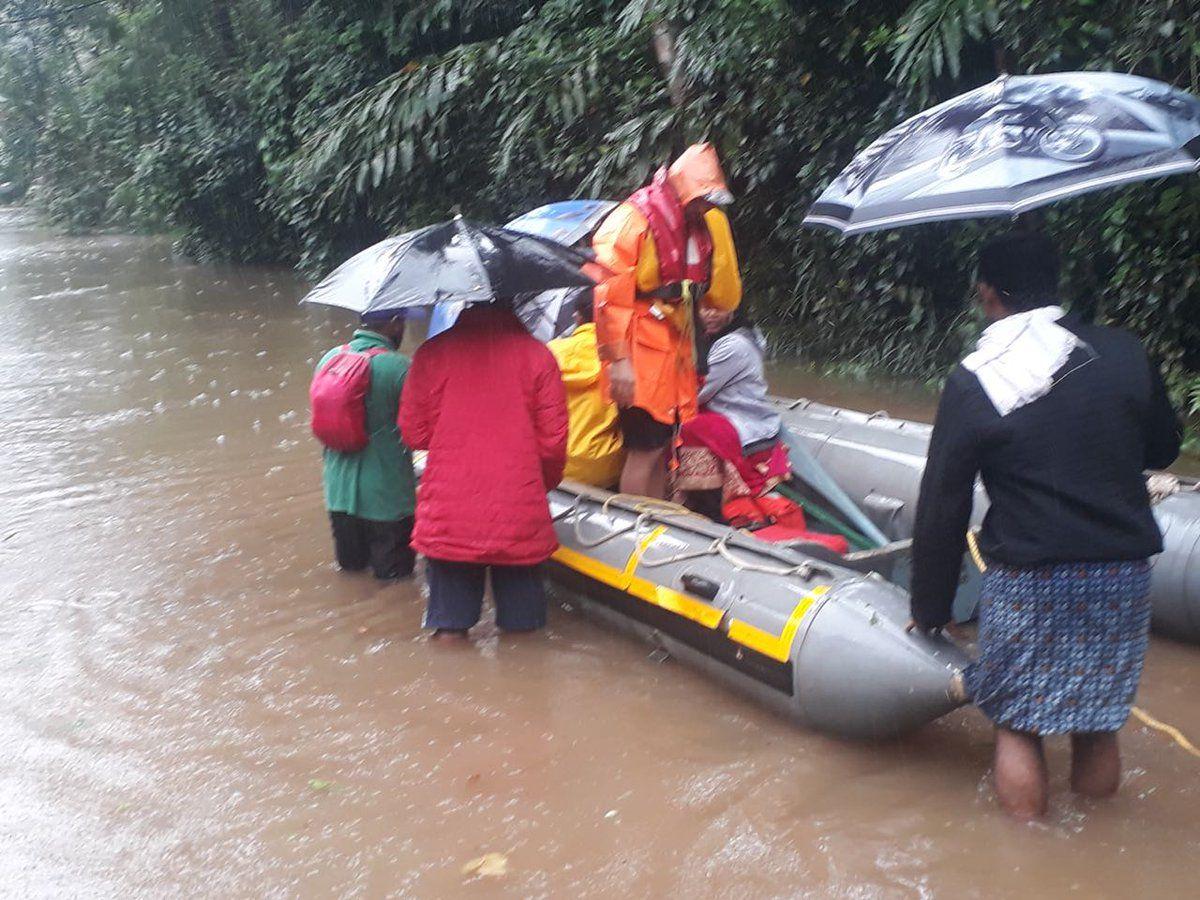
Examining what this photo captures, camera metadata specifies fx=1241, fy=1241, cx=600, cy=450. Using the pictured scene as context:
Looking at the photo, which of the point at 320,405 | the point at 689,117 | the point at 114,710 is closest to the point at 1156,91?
the point at 320,405

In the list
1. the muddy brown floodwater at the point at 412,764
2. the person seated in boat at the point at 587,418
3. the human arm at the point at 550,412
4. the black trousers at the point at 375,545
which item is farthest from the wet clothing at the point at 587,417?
the black trousers at the point at 375,545

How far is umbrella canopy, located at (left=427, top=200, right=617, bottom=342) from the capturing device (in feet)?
19.2

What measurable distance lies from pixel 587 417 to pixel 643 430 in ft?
0.96

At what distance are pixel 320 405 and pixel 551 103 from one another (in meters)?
5.79

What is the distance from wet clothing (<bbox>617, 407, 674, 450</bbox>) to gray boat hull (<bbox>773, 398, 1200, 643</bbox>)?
0.98 metres

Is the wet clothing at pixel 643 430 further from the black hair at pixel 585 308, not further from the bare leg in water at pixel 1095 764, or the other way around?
the bare leg in water at pixel 1095 764

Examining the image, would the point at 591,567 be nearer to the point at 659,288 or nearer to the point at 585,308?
the point at 659,288

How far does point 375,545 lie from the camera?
5820 millimetres

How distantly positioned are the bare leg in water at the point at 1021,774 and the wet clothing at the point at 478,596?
7.01 feet

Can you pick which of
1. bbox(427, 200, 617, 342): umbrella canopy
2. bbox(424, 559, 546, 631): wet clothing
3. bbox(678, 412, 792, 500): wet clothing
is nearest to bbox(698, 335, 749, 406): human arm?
bbox(678, 412, 792, 500): wet clothing

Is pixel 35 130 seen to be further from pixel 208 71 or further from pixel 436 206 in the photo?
pixel 436 206

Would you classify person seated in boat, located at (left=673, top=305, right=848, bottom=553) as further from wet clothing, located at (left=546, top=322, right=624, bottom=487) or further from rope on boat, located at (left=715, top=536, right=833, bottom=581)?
rope on boat, located at (left=715, top=536, right=833, bottom=581)

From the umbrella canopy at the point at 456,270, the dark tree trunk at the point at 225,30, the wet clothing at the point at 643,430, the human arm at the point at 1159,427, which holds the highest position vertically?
the dark tree trunk at the point at 225,30

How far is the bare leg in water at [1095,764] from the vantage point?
3451mm
